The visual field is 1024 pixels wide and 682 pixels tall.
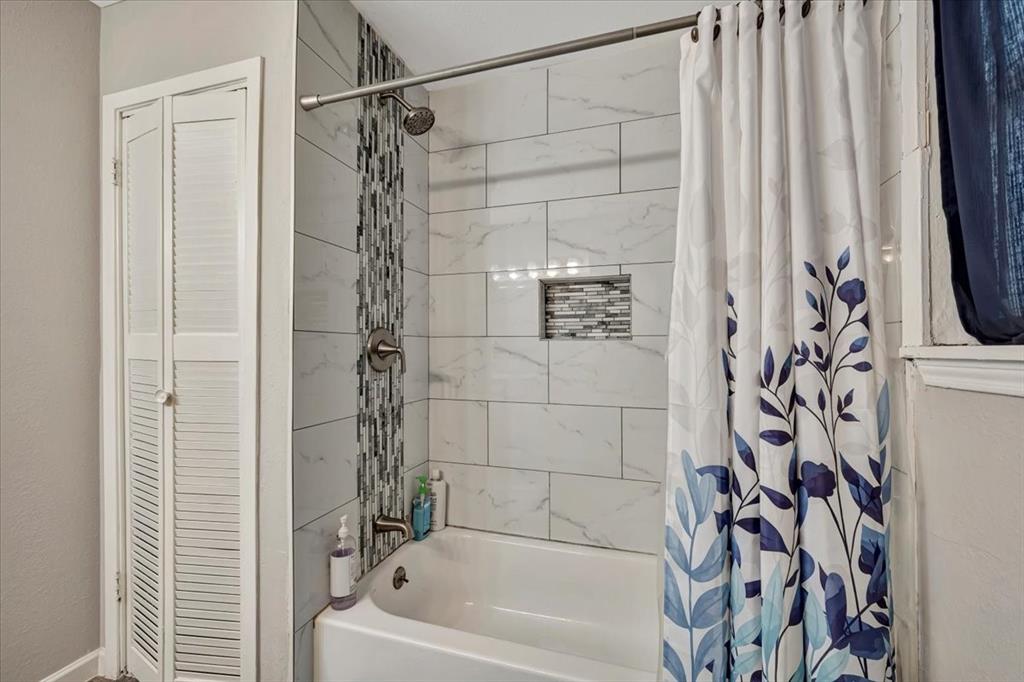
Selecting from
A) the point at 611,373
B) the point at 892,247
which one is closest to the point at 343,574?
the point at 611,373

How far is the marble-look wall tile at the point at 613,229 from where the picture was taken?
170 centimetres

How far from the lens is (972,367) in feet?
2.13

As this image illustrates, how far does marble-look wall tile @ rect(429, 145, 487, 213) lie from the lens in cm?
194

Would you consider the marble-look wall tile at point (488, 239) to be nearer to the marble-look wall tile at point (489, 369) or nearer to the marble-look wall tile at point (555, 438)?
the marble-look wall tile at point (489, 369)

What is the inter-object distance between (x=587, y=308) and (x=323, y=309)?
0.98 metres

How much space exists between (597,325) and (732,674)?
1164 mm

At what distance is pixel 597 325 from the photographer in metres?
1.83

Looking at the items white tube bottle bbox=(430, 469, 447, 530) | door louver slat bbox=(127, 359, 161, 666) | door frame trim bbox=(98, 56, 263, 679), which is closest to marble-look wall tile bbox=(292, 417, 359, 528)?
white tube bottle bbox=(430, 469, 447, 530)

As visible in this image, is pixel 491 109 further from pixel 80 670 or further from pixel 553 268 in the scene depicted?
pixel 80 670

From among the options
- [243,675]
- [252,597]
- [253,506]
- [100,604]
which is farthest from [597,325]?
[100,604]

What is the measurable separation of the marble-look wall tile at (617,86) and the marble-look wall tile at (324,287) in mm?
1007

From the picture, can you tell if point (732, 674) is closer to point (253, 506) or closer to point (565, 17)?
point (253, 506)

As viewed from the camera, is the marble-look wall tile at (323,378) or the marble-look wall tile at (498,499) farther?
the marble-look wall tile at (498,499)

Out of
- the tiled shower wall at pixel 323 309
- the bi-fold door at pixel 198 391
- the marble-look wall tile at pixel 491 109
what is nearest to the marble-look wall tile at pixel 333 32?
the tiled shower wall at pixel 323 309
